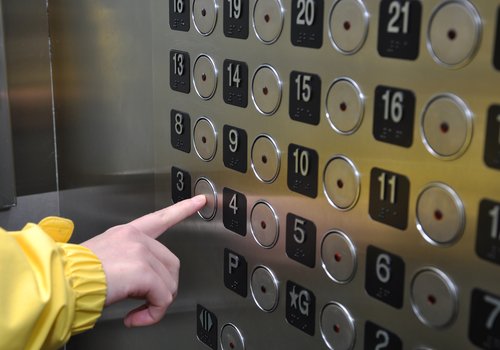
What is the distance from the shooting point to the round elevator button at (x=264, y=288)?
799 mm

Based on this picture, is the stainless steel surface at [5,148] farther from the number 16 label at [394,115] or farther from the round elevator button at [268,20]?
the number 16 label at [394,115]

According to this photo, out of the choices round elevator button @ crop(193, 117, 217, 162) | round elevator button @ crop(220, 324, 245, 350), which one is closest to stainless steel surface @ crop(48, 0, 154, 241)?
round elevator button @ crop(193, 117, 217, 162)

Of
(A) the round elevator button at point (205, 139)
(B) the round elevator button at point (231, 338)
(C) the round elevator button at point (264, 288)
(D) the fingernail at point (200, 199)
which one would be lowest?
(B) the round elevator button at point (231, 338)

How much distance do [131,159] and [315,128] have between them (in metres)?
0.38

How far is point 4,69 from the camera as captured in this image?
1.10 metres

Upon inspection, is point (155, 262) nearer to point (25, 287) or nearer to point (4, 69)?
point (25, 287)

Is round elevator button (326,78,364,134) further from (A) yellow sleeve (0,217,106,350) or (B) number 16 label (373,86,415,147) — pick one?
(A) yellow sleeve (0,217,106,350)

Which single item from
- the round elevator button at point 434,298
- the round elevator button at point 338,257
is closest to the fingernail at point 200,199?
the round elevator button at point 338,257

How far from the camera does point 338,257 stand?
0.70 metres

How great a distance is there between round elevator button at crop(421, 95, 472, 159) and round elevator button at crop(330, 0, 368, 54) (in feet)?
0.30

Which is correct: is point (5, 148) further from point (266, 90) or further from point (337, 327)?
point (337, 327)

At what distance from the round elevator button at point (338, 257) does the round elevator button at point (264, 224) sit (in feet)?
0.26

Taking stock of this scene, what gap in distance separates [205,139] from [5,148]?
1.30 ft

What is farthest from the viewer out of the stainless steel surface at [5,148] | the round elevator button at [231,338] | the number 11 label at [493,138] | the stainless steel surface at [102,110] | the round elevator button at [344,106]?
the stainless steel surface at [5,148]
